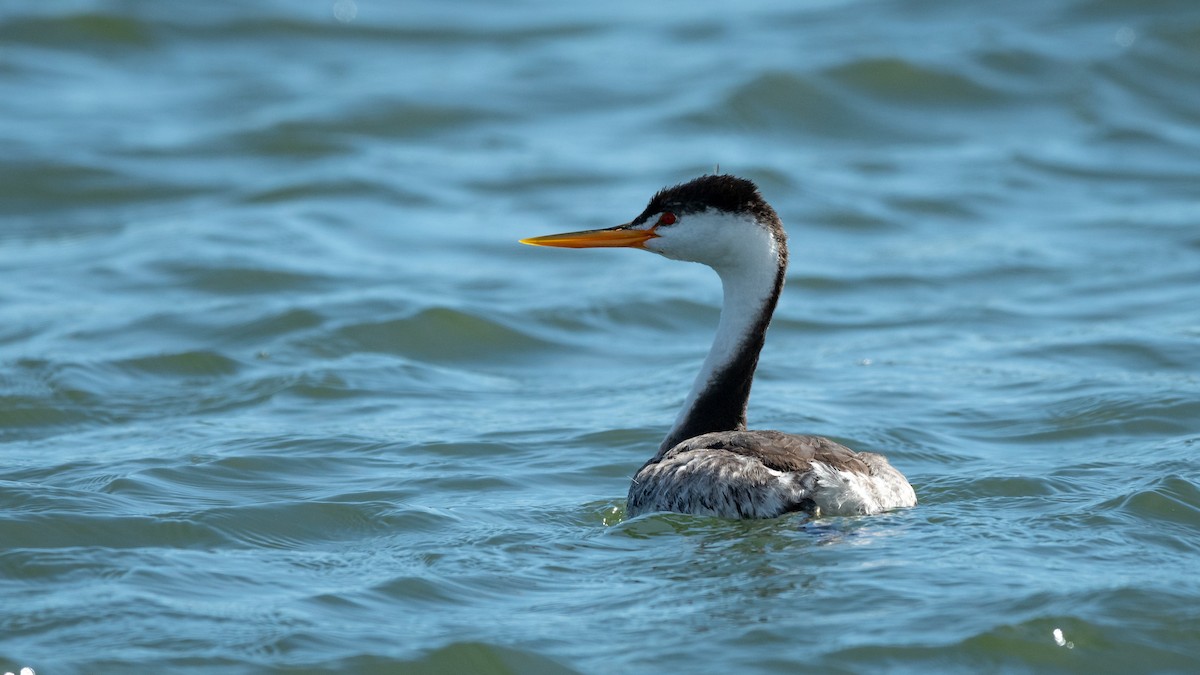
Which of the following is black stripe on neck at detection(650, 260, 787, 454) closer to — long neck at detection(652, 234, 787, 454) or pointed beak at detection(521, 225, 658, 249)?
long neck at detection(652, 234, 787, 454)

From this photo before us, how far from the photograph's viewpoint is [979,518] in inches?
261

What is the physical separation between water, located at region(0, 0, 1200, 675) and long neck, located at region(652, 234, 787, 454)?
1.88ft

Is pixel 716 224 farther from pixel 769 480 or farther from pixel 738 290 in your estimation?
pixel 769 480

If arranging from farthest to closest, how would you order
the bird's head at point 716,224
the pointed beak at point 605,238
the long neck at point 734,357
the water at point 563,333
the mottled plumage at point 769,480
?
the pointed beak at point 605,238 < the long neck at point 734,357 < the bird's head at point 716,224 < the mottled plumage at point 769,480 < the water at point 563,333

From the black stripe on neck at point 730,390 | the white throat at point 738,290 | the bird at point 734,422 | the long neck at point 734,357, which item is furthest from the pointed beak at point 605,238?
the black stripe on neck at point 730,390

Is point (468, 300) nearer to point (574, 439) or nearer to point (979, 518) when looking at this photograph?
point (574, 439)

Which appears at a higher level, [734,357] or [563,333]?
[734,357]

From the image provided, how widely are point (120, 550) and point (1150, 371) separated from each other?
19.5ft

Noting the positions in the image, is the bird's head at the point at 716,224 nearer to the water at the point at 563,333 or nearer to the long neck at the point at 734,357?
the long neck at the point at 734,357

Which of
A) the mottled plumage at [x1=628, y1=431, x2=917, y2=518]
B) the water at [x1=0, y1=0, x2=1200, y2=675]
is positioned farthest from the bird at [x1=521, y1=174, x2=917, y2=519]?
the water at [x1=0, y1=0, x2=1200, y2=675]

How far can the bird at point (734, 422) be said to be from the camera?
611cm

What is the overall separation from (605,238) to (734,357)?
2.62 ft

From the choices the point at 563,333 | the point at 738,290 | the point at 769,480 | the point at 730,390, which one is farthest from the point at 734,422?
the point at 563,333

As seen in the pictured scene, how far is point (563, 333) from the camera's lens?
10898 millimetres
